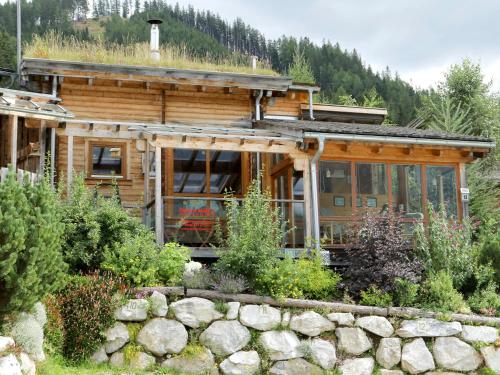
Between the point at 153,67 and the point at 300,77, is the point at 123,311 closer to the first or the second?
the point at 153,67

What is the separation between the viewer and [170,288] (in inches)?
452

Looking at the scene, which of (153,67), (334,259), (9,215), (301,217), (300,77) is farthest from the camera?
(300,77)

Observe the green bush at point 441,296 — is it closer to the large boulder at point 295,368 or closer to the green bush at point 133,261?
the large boulder at point 295,368

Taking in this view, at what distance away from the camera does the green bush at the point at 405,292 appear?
11.9 metres

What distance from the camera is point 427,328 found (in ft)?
Answer: 38.7

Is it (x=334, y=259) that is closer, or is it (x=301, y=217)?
(x=334, y=259)

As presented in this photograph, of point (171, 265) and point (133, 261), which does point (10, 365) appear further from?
point (171, 265)

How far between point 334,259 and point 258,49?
250 ft

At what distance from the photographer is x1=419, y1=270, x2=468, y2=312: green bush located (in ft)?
39.7

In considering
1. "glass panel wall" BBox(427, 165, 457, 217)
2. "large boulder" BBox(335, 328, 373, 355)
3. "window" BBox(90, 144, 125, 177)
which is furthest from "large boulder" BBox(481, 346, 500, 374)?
"window" BBox(90, 144, 125, 177)

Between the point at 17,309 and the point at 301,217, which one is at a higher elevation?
the point at 301,217

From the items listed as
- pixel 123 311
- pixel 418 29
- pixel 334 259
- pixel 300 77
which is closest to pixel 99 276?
pixel 123 311

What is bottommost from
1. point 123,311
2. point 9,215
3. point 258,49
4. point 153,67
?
point 123,311

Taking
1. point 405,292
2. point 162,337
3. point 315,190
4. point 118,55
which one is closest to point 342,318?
point 405,292
